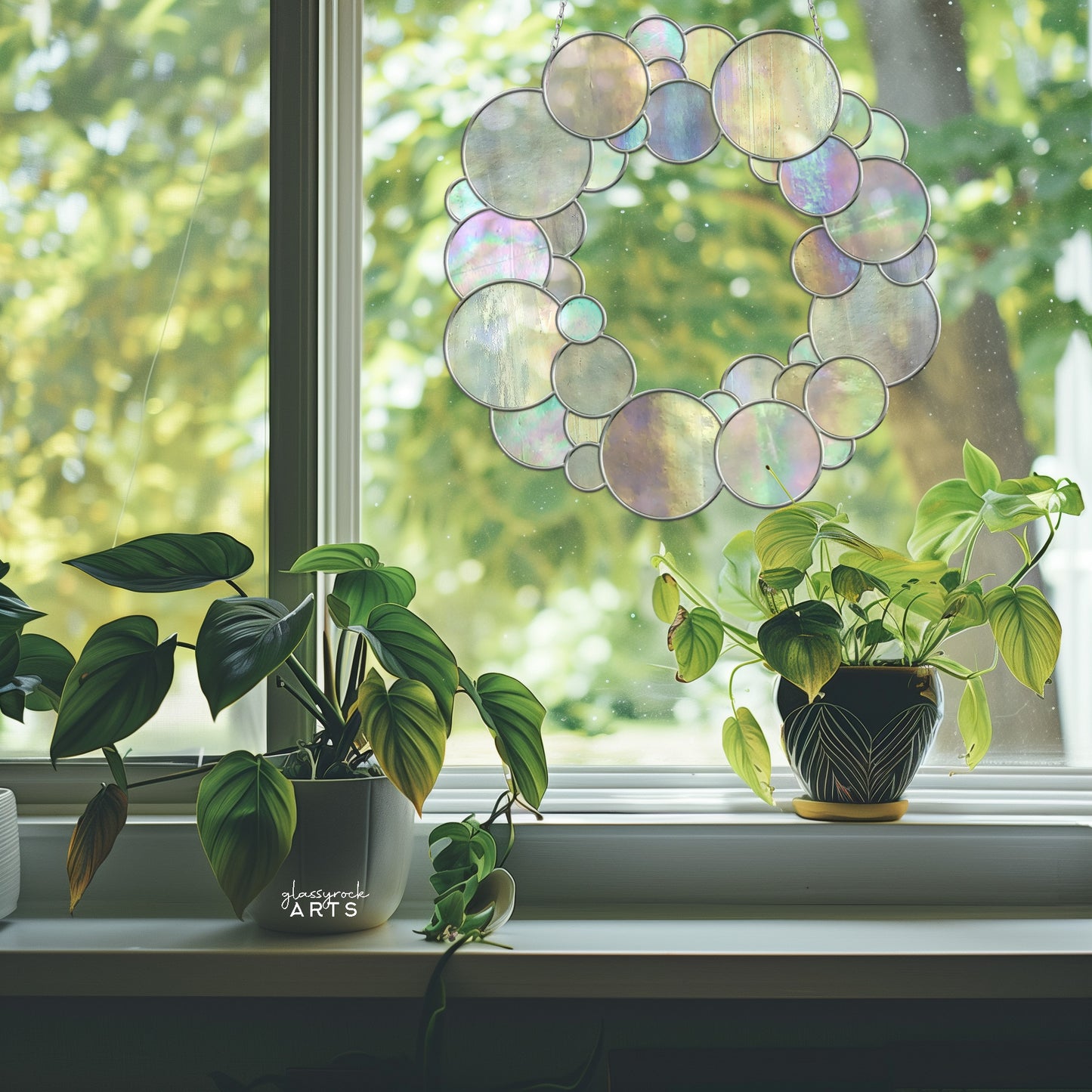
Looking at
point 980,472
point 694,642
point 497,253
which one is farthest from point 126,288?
point 980,472

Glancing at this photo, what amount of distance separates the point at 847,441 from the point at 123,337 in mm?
879

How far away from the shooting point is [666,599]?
104 centimetres

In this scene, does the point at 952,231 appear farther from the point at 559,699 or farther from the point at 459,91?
the point at 559,699

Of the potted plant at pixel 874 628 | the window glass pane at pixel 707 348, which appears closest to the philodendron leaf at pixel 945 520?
the potted plant at pixel 874 628

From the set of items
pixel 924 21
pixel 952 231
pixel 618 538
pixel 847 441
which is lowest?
pixel 618 538

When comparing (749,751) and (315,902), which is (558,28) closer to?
(749,751)

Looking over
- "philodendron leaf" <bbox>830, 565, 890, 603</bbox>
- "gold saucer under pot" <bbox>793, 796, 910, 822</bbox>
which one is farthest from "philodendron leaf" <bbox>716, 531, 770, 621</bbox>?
"gold saucer under pot" <bbox>793, 796, 910, 822</bbox>

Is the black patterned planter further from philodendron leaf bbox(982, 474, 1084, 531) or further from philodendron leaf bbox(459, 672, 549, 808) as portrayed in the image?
philodendron leaf bbox(459, 672, 549, 808)

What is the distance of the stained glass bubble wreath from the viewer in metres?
1.14

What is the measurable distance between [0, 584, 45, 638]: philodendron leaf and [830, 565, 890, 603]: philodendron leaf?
0.75 meters

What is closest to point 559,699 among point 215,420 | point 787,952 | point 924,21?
point 787,952

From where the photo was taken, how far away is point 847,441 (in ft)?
3.73

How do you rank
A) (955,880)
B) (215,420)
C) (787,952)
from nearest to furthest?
(787,952) → (955,880) → (215,420)

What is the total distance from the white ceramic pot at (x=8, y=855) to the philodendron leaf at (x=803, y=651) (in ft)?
2.49
